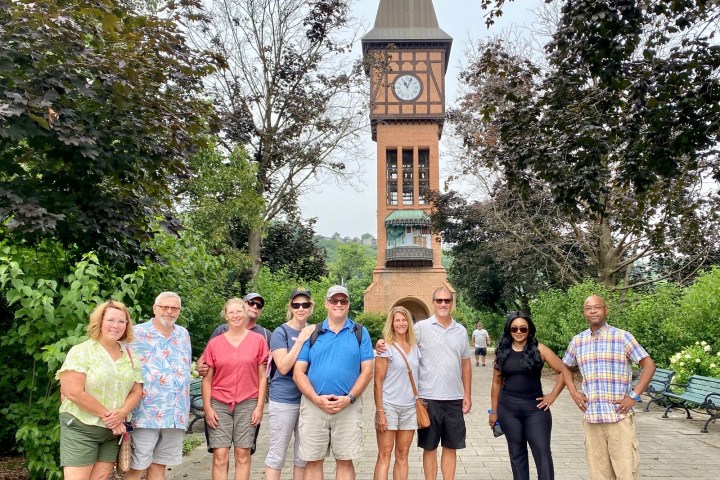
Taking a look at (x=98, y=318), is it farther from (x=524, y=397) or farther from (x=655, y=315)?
(x=655, y=315)

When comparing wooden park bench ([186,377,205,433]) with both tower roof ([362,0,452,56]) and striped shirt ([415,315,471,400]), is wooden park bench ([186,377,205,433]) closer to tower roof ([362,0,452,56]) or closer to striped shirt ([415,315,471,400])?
striped shirt ([415,315,471,400])

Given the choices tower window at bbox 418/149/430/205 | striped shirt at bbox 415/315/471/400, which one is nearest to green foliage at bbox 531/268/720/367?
striped shirt at bbox 415/315/471/400

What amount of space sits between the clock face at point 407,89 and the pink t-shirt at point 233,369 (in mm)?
37569

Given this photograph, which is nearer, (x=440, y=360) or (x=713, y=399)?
(x=440, y=360)

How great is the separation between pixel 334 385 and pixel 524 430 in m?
1.68

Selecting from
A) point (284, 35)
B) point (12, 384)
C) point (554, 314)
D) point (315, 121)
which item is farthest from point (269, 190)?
point (12, 384)

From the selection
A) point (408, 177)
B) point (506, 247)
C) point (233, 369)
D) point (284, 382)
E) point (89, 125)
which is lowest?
point (284, 382)

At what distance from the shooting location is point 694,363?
41.8 ft

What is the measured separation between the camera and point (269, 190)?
18.9 metres

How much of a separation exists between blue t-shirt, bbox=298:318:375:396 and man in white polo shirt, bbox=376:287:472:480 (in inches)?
16.5

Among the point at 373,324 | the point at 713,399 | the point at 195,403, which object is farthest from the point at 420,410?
the point at 373,324

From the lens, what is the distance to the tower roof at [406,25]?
4078 cm

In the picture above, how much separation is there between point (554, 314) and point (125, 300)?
16646mm

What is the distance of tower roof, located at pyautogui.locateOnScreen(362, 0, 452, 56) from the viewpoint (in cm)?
4078
